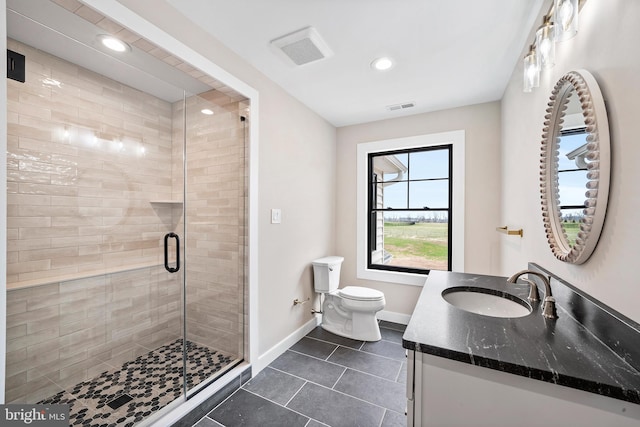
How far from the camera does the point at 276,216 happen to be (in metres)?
2.31

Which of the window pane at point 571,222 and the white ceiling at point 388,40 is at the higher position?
the white ceiling at point 388,40

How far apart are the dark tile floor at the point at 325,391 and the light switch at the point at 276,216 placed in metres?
1.18

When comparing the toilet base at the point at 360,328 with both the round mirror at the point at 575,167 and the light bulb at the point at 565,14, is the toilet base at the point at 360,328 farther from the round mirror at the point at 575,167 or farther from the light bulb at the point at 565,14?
the light bulb at the point at 565,14

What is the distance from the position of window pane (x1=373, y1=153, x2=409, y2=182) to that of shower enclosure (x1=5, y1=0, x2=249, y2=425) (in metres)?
1.81

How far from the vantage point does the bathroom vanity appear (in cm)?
64

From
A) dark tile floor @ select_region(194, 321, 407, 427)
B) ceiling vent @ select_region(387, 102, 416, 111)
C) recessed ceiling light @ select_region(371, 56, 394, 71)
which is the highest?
recessed ceiling light @ select_region(371, 56, 394, 71)

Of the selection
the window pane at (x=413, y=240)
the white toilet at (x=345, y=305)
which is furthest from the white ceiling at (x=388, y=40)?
the white toilet at (x=345, y=305)

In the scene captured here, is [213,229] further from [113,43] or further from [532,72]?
[532,72]

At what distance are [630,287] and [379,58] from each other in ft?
6.03

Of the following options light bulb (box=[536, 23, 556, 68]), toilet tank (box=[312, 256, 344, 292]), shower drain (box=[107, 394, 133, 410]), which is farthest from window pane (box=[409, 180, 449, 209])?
shower drain (box=[107, 394, 133, 410])

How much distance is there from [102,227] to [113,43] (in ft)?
4.32

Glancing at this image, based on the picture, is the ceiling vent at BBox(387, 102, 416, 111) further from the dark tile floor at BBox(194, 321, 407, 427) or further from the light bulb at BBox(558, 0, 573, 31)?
the dark tile floor at BBox(194, 321, 407, 427)

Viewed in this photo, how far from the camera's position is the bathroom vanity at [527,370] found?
25.2 inches

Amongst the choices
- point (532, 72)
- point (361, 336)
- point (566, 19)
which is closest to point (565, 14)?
point (566, 19)
